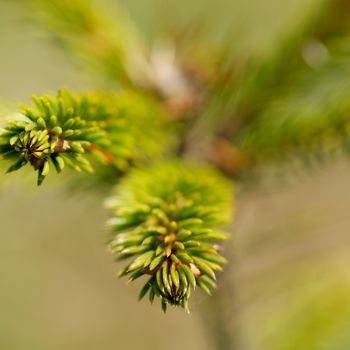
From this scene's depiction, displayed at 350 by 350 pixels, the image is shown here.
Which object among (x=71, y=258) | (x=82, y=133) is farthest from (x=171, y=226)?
(x=71, y=258)

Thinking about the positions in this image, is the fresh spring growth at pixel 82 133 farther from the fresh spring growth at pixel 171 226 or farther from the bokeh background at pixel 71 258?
the bokeh background at pixel 71 258

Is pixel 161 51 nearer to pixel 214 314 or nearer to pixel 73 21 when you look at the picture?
pixel 73 21

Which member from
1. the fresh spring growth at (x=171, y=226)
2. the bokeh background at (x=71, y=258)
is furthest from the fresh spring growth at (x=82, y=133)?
the bokeh background at (x=71, y=258)

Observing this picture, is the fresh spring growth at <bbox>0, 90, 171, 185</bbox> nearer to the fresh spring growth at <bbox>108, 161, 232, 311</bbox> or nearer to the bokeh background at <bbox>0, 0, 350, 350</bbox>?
the fresh spring growth at <bbox>108, 161, 232, 311</bbox>

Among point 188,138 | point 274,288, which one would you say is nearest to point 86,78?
point 188,138

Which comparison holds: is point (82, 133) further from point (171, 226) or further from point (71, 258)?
point (71, 258)
